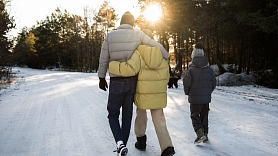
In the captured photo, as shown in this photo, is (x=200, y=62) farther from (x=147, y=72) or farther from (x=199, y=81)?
(x=147, y=72)

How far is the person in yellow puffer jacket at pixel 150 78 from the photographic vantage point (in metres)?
3.24

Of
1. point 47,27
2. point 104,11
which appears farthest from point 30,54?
point 104,11

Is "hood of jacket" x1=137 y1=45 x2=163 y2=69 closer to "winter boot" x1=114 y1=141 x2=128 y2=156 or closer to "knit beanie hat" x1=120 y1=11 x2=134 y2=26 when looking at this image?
"knit beanie hat" x1=120 y1=11 x2=134 y2=26

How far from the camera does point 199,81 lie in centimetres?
418

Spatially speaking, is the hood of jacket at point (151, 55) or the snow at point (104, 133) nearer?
the hood of jacket at point (151, 55)

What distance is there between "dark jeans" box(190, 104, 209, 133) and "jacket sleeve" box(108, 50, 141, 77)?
153 cm

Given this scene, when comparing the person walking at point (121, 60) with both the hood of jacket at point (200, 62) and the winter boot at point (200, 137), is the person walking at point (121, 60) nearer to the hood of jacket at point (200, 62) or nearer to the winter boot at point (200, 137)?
the hood of jacket at point (200, 62)

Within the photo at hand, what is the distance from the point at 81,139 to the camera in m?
4.46

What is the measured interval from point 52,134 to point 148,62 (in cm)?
277

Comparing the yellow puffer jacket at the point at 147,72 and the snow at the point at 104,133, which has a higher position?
the yellow puffer jacket at the point at 147,72

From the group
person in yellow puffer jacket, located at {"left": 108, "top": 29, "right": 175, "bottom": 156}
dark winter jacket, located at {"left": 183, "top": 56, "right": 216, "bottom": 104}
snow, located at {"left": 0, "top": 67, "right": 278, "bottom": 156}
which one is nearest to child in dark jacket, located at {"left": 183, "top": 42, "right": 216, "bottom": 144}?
dark winter jacket, located at {"left": 183, "top": 56, "right": 216, "bottom": 104}

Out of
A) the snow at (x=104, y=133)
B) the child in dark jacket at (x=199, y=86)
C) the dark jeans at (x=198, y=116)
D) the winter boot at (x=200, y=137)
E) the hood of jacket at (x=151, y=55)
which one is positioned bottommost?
the snow at (x=104, y=133)

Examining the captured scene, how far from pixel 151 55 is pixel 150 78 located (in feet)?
1.05

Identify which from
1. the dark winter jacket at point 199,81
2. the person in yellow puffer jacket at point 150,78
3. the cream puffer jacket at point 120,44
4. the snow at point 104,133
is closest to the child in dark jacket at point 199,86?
the dark winter jacket at point 199,81
